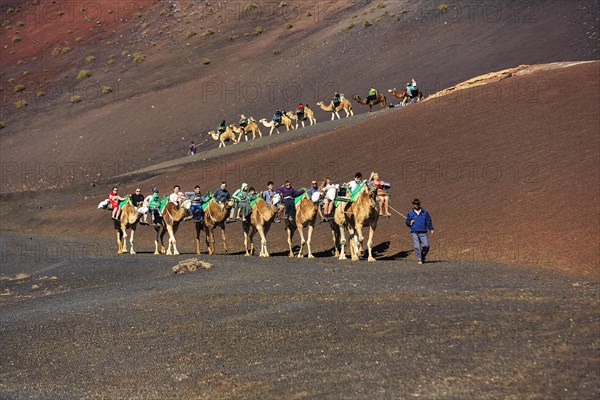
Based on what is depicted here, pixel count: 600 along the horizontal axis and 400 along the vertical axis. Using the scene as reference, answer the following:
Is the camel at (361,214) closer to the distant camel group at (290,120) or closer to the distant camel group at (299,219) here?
the distant camel group at (299,219)

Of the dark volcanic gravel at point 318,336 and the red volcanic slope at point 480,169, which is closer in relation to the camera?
the dark volcanic gravel at point 318,336

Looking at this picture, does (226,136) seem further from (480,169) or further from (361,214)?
(361,214)

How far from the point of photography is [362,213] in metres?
25.5

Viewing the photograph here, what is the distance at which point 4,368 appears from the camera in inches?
674

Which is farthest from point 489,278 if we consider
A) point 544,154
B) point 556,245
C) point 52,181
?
point 52,181

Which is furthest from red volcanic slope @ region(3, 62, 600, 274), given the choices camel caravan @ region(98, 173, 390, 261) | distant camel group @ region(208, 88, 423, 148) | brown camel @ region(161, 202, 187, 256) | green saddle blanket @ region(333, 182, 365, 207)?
Answer: distant camel group @ region(208, 88, 423, 148)

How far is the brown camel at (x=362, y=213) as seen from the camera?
25359 millimetres

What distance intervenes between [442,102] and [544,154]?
43.5 ft

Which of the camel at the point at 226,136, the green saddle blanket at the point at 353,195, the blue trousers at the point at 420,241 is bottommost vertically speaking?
the blue trousers at the point at 420,241

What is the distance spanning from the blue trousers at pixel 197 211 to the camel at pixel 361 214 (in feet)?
20.7

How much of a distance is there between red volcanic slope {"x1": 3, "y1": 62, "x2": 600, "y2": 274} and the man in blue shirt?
2.54 meters

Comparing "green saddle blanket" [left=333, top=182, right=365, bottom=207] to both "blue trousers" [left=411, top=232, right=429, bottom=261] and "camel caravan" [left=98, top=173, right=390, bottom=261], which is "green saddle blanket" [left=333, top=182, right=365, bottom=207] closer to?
"camel caravan" [left=98, top=173, right=390, bottom=261]

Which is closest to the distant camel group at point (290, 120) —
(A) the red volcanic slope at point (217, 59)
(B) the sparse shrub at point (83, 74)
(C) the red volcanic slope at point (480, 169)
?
(A) the red volcanic slope at point (217, 59)

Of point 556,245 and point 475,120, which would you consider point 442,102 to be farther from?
point 556,245
